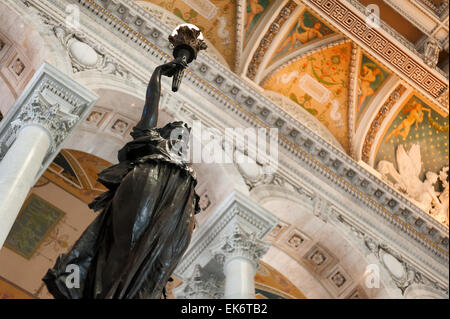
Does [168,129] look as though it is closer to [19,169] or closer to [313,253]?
[19,169]

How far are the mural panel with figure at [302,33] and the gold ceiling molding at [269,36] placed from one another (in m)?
0.23

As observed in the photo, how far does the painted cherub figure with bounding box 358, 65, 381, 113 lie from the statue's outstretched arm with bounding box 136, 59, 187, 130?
27.8 ft

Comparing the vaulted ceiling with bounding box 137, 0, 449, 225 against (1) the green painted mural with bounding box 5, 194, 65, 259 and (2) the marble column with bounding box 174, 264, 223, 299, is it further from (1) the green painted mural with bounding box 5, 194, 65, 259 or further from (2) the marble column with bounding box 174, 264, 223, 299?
(1) the green painted mural with bounding box 5, 194, 65, 259

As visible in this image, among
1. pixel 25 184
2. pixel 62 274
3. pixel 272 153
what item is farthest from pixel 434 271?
pixel 62 274

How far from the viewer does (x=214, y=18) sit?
9.58 m

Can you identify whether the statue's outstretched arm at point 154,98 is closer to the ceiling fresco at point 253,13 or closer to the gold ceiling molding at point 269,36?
the gold ceiling molding at point 269,36

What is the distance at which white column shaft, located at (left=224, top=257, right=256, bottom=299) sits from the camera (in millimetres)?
6484

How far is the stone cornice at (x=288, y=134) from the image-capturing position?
804cm

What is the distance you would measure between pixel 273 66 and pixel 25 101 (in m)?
4.79

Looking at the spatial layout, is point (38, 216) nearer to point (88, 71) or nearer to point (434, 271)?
point (88, 71)

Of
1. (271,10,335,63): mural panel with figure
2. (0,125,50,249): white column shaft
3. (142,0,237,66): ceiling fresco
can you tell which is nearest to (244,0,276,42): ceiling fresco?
(142,0,237,66): ceiling fresco

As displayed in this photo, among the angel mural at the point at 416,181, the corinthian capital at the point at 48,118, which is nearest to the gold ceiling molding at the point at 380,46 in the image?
the angel mural at the point at 416,181

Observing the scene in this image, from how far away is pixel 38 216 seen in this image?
10.1m

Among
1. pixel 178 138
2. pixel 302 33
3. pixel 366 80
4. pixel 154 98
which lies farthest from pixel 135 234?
pixel 366 80
